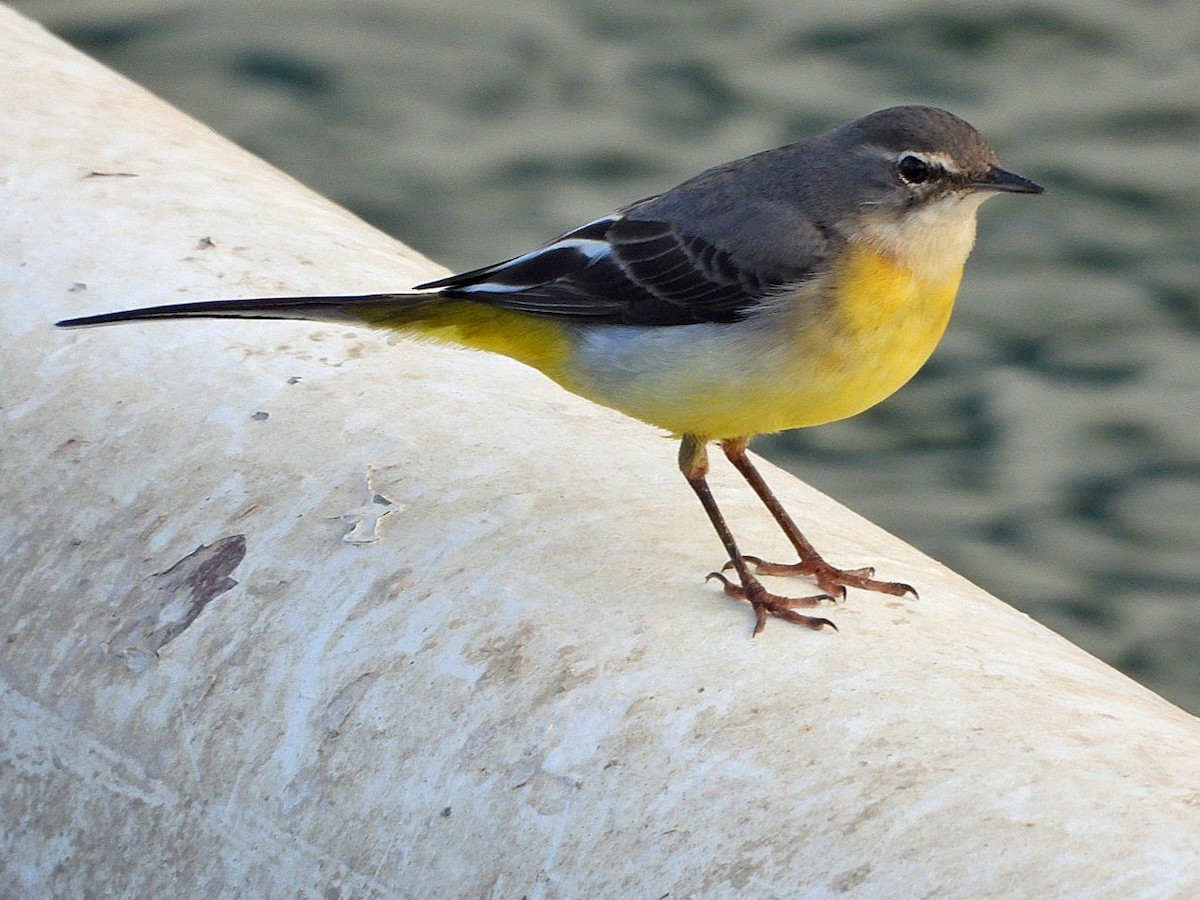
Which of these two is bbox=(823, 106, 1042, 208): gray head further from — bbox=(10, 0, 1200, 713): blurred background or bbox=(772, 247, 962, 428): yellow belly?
bbox=(10, 0, 1200, 713): blurred background

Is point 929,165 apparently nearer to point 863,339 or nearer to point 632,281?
point 863,339

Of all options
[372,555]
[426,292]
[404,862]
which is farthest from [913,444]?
[404,862]

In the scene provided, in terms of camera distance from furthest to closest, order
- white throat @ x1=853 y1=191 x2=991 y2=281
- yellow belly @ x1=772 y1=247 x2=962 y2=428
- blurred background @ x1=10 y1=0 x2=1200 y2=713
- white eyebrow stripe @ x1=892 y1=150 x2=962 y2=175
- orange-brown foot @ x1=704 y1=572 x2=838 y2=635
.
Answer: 1. blurred background @ x1=10 y1=0 x2=1200 y2=713
2. white eyebrow stripe @ x1=892 y1=150 x2=962 y2=175
3. white throat @ x1=853 y1=191 x2=991 y2=281
4. yellow belly @ x1=772 y1=247 x2=962 y2=428
5. orange-brown foot @ x1=704 y1=572 x2=838 y2=635

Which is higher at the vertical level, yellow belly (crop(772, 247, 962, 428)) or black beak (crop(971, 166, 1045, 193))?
black beak (crop(971, 166, 1045, 193))

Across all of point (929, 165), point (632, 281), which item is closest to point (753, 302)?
point (632, 281)

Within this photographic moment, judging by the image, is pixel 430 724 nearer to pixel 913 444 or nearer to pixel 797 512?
pixel 797 512

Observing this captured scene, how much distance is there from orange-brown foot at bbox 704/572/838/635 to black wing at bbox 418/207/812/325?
0.73m

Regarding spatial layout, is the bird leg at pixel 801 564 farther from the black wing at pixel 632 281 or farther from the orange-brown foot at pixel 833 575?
the black wing at pixel 632 281

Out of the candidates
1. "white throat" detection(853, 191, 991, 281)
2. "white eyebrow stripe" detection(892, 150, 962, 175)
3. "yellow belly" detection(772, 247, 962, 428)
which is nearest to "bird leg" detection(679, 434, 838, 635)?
"yellow belly" detection(772, 247, 962, 428)

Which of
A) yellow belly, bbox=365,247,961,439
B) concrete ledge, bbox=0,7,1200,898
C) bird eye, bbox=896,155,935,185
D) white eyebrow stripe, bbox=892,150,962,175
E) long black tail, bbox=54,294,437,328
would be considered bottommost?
concrete ledge, bbox=0,7,1200,898

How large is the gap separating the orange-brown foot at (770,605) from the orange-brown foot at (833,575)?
0.58ft

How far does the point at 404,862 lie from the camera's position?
3.49 metres

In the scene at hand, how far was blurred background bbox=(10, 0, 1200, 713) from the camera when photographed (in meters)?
8.81

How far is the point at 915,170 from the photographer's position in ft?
14.7
